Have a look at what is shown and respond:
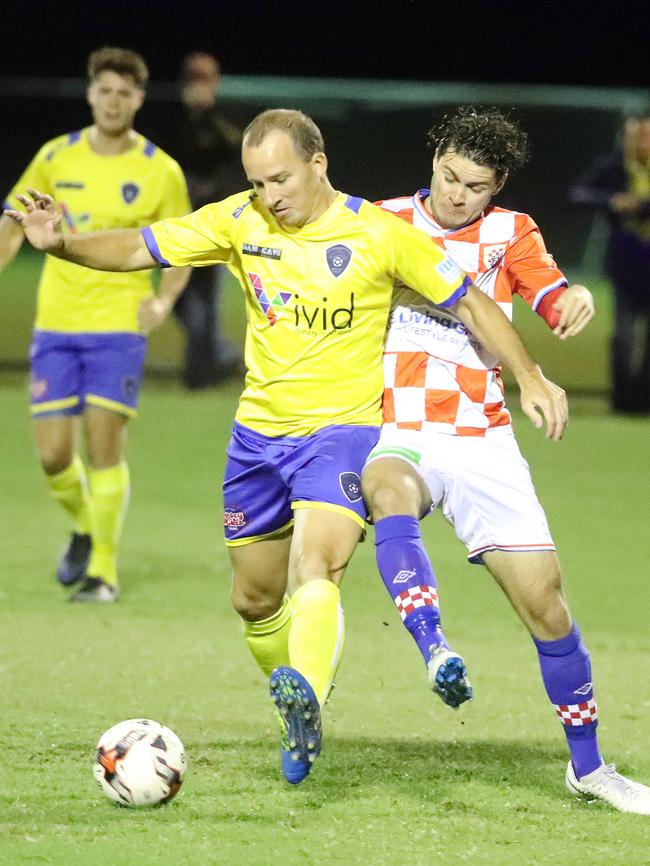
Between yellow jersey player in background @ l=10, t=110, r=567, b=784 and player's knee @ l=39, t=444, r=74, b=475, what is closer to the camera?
yellow jersey player in background @ l=10, t=110, r=567, b=784

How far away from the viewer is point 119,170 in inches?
336

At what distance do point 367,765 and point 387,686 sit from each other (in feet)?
4.32

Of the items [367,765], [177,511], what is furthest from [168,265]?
[177,511]

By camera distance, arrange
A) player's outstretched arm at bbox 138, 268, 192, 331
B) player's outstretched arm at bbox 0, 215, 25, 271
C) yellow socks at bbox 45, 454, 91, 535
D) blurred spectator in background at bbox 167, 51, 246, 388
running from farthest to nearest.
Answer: blurred spectator in background at bbox 167, 51, 246, 388 < yellow socks at bbox 45, 454, 91, 535 < player's outstretched arm at bbox 0, 215, 25, 271 < player's outstretched arm at bbox 138, 268, 192, 331

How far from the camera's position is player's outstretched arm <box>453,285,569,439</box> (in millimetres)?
4926

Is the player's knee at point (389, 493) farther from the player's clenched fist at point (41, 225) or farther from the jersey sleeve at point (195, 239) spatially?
the player's clenched fist at point (41, 225)

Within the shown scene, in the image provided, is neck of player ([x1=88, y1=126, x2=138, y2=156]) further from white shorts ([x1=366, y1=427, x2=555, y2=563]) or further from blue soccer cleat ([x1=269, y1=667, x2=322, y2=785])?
blue soccer cleat ([x1=269, y1=667, x2=322, y2=785])

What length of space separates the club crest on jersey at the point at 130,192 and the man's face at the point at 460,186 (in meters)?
3.51

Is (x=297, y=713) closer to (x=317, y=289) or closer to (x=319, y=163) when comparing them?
(x=317, y=289)

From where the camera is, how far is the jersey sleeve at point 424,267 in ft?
16.5

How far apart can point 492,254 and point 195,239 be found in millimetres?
977

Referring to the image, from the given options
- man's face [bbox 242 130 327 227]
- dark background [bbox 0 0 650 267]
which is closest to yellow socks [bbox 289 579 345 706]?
man's face [bbox 242 130 327 227]

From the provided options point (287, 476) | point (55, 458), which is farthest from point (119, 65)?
point (287, 476)

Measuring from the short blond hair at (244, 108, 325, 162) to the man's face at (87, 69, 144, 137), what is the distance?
3482mm
